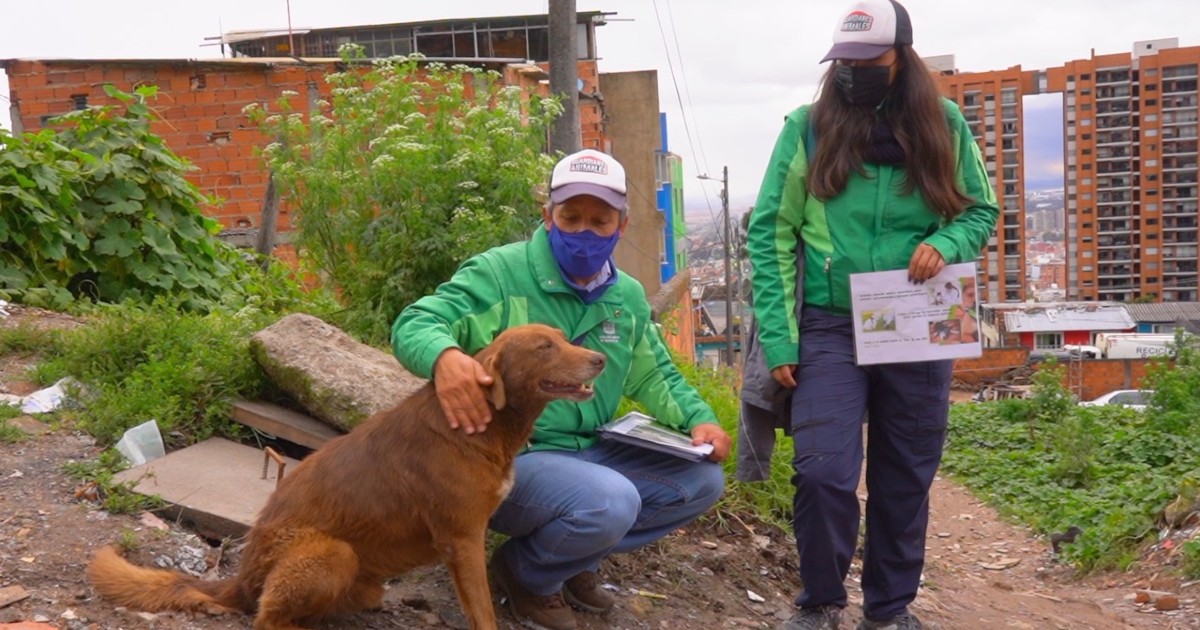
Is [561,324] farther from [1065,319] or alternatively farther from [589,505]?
[1065,319]

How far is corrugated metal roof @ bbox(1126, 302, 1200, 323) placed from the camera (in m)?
40.6

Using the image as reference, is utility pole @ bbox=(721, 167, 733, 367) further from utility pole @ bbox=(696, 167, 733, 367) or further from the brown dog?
the brown dog

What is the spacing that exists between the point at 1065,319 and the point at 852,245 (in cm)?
3508

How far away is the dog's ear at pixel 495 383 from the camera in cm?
347

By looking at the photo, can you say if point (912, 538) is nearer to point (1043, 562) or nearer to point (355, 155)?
point (1043, 562)

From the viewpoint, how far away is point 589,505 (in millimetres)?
3752

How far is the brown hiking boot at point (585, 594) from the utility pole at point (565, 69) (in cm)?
510

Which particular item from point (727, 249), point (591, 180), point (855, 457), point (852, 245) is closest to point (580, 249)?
point (591, 180)

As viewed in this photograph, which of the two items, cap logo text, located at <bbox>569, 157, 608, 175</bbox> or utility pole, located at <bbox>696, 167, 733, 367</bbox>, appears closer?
cap logo text, located at <bbox>569, 157, 608, 175</bbox>

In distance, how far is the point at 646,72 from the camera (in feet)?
79.8

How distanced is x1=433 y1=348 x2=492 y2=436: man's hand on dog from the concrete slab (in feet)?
4.53

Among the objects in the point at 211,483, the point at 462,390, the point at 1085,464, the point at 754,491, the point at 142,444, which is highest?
the point at 462,390

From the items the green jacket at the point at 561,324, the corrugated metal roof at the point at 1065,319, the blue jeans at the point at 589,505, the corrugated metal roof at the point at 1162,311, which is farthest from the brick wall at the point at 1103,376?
the blue jeans at the point at 589,505

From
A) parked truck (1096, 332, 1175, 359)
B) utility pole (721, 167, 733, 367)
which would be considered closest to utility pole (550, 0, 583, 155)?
utility pole (721, 167, 733, 367)
